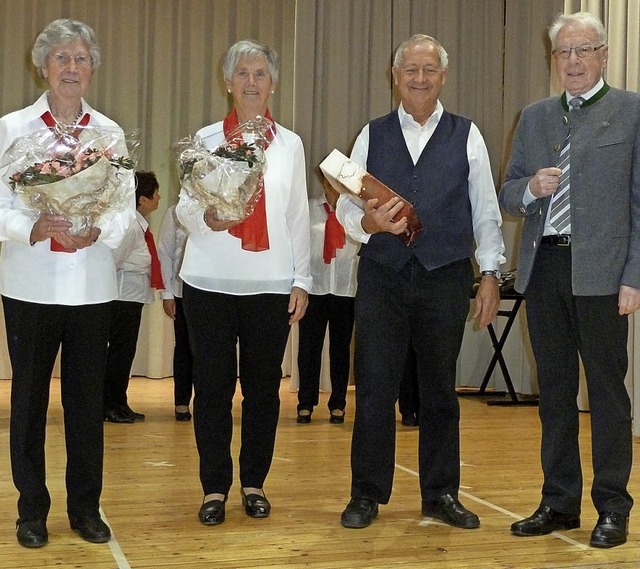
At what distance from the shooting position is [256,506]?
10.6ft

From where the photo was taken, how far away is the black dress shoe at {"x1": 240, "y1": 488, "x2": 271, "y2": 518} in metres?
3.23

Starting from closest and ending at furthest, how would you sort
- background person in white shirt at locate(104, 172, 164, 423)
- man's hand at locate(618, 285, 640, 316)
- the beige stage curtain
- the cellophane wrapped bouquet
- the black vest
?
the cellophane wrapped bouquet < man's hand at locate(618, 285, 640, 316) < the black vest < background person in white shirt at locate(104, 172, 164, 423) < the beige stage curtain

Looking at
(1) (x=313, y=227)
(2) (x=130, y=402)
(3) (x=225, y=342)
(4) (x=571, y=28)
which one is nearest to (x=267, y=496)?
(3) (x=225, y=342)

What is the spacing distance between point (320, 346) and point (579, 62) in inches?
129

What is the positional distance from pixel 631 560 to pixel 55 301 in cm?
184

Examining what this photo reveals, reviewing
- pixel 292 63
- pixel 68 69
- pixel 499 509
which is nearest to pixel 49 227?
pixel 68 69

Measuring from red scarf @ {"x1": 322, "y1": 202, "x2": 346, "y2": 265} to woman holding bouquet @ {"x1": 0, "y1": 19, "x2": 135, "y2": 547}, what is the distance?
3038mm

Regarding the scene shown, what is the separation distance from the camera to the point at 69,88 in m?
2.83

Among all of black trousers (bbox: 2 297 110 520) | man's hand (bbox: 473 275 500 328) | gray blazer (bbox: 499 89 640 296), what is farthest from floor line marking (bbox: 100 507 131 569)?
gray blazer (bbox: 499 89 640 296)

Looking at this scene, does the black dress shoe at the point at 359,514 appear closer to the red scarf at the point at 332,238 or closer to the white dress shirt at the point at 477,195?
the white dress shirt at the point at 477,195

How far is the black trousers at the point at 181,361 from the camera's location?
5.79m

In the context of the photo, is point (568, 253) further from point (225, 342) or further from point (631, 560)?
point (225, 342)

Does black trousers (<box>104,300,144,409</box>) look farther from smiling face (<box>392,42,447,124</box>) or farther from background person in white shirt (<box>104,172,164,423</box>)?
smiling face (<box>392,42,447,124</box>)

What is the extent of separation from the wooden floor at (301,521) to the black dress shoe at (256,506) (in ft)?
0.12
